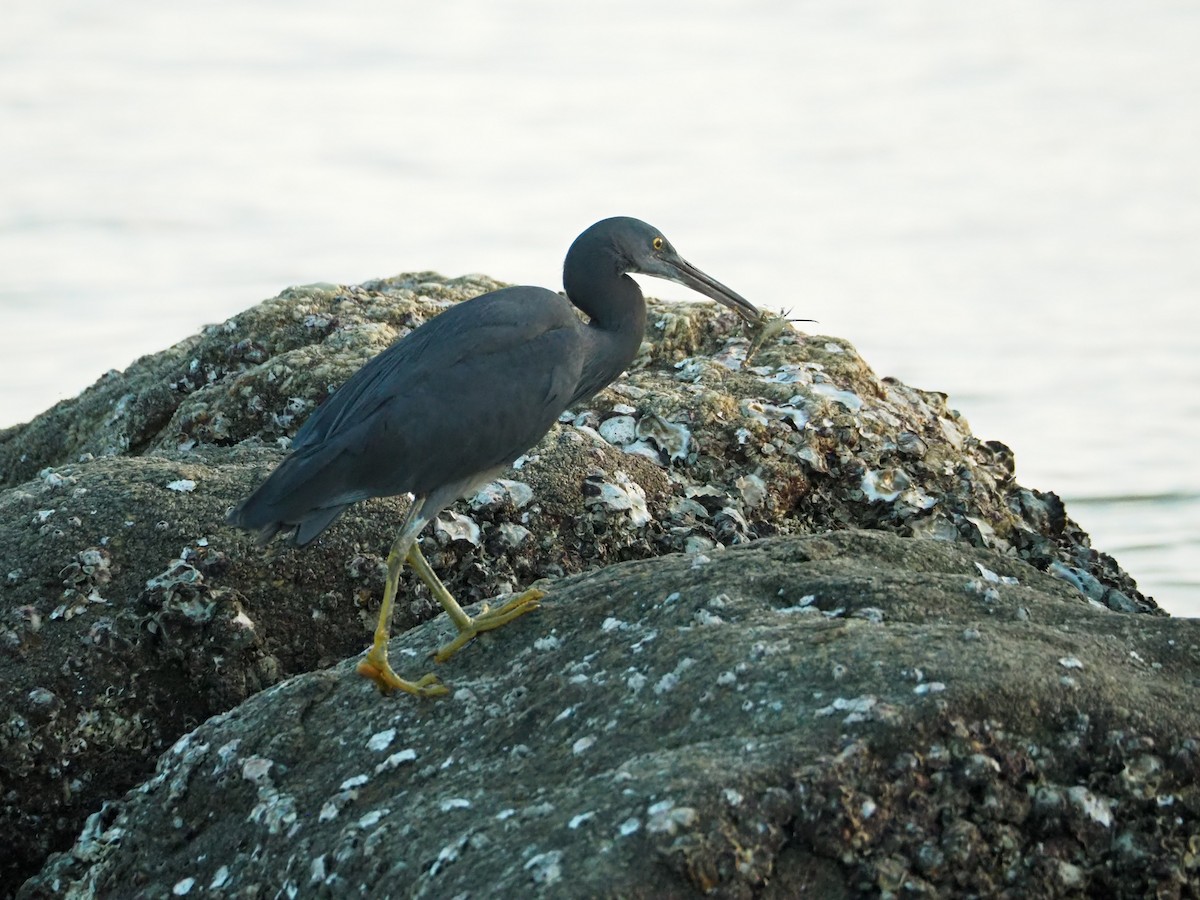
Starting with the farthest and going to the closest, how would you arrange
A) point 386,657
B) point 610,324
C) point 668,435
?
1. point 668,435
2. point 610,324
3. point 386,657

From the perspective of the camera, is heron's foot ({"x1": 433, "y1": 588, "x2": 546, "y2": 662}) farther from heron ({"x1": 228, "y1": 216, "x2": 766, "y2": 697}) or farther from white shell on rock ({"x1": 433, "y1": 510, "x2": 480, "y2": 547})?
white shell on rock ({"x1": 433, "y1": 510, "x2": 480, "y2": 547})

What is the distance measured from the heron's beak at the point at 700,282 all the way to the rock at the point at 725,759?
64.3 inches

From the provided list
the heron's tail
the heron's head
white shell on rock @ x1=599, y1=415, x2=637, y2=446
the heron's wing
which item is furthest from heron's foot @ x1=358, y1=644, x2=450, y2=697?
the heron's head

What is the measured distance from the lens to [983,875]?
3.37 metres

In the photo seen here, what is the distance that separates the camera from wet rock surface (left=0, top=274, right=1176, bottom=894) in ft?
16.7

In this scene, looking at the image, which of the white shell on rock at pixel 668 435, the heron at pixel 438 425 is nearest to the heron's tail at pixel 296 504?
the heron at pixel 438 425

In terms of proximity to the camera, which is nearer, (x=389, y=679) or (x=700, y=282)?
(x=389, y=679)

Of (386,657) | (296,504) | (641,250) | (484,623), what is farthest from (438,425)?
(641,250)

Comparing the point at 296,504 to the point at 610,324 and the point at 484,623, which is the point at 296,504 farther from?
the point at 610,324

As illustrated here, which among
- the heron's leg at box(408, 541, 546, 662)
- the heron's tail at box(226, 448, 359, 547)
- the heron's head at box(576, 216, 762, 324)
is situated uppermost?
the heron's head at box(576, 216, 762, 324)

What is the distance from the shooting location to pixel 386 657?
4.72m

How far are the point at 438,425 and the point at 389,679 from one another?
0.99 meters

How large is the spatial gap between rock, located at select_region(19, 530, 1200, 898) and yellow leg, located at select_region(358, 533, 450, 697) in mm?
52

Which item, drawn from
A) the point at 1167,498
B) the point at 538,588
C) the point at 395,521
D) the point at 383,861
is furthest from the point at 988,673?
the point at 1167,498
